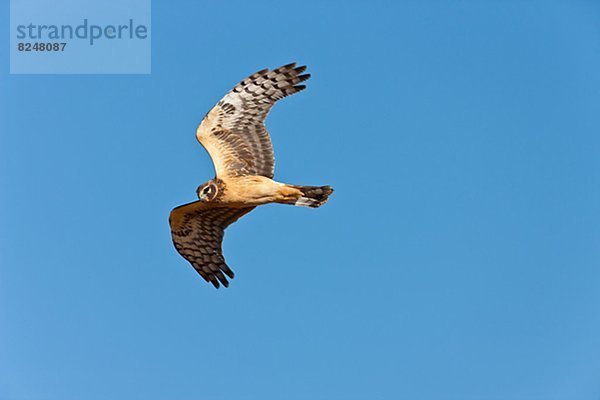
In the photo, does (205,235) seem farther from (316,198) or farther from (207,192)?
(316,198)

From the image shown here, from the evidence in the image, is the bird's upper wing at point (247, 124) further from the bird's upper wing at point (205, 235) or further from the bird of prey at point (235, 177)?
the bird's upper wing at point (205, 235)

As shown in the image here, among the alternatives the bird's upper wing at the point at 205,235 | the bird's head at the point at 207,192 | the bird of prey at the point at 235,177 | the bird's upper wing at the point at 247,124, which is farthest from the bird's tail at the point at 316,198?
the bird's head at the point at 207,192

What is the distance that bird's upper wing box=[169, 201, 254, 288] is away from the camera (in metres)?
11.8

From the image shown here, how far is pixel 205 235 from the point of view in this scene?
12156 mm

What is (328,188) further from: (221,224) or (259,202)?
(221,224)

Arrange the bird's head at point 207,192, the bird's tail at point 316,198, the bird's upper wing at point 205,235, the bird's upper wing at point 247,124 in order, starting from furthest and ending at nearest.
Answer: the bird's upper wing at point 205,235 < the bird's upper wing at point 247,124 < the bird's tail at point 316,198 < the bird's head at point 207,192

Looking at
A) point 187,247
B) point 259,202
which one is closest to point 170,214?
point 187,247

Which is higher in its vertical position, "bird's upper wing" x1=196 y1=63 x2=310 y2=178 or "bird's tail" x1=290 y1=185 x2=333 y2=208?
"bird's upper wing" x1=196 y1=63 x2=310 y2=178

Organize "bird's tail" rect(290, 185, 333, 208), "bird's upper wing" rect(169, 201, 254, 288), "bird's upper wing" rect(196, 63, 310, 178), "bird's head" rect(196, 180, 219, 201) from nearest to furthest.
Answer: "bird's head" rect(196, 180, 219, 201)
"bird's tail" rect(290, 185, 333, 208)
"bird's upper wing" rect(196, 63, 310, 178)
"bird's upper wing" rect(169, 201, 254, 288)

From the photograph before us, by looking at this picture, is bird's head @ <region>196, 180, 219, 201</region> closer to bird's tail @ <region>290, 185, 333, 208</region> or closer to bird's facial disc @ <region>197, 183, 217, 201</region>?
bird's facial disc @ <region>197, 183, 217, 201</region>

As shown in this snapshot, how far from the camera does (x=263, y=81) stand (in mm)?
11969

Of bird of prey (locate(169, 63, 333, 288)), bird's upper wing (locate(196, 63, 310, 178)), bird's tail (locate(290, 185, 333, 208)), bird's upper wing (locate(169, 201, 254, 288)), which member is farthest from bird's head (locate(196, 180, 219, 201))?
bird's tail (locate(290, 185, 333, 208))

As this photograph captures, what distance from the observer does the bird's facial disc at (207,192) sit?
10.7 m

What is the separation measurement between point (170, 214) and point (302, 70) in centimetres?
260
